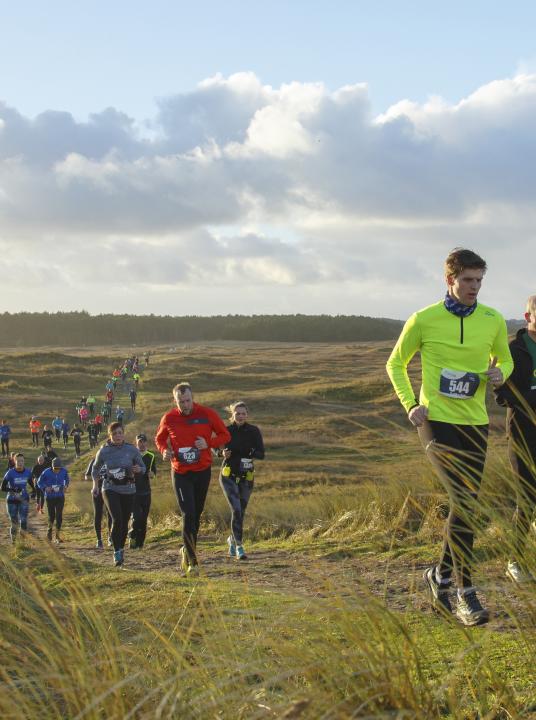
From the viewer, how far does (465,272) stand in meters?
5.20

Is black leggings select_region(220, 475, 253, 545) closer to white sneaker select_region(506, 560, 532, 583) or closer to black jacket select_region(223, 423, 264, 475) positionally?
black jacket select_region(223, 423, 264, 475)

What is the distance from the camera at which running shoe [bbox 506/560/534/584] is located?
11.4 feet

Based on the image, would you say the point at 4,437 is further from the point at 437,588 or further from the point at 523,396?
the point at 437,588

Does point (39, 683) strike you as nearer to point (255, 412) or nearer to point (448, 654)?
point (448, 654)

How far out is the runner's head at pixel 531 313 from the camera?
5.95m

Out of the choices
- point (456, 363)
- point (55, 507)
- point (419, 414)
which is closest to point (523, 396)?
point (456, 363)

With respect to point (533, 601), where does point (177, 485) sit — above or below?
below

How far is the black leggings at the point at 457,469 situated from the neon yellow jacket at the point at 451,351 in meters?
0.08

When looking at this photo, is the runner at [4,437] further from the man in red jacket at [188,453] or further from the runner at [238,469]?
the man in red jacket at [188,453]

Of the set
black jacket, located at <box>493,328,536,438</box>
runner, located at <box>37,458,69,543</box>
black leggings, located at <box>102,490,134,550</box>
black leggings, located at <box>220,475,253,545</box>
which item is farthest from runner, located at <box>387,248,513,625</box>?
runner, located at <box>37,458,69,543</box>

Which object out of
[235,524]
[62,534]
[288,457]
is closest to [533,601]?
[235,524]

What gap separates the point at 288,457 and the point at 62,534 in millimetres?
20971

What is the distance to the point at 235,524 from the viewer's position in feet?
34.0

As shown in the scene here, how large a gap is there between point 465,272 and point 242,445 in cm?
569
